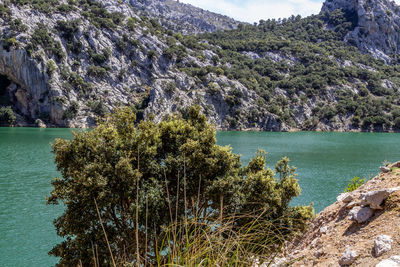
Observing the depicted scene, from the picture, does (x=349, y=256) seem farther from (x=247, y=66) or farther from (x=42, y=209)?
(x=247, y=66)

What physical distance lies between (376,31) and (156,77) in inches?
5120

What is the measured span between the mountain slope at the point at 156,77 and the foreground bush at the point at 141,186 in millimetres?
81127

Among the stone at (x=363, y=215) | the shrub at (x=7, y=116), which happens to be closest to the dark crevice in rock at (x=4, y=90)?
the shrub at (x=7, y=116)

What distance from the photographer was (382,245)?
485 centimetres

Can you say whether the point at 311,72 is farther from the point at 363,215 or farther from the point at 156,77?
the point at 363,215

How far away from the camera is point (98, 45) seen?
337ft

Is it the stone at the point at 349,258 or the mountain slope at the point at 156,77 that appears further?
the mountain slope at the point at 156,77

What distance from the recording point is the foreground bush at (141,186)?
9.84 m

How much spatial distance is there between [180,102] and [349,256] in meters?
94.4

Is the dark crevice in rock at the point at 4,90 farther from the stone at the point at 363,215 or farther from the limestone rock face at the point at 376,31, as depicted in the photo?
the limestone rock face at the point at 376,31

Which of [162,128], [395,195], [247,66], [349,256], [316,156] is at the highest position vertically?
[247,66]

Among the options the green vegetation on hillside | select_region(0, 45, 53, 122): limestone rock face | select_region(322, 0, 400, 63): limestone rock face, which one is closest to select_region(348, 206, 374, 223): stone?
select_region(0, 45, 53, 122): limestone rock face

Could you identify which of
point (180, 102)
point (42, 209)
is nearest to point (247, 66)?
point (180, 102)

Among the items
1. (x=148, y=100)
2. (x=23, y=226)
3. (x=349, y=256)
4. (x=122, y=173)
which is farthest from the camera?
(x=148, y=100)
